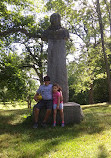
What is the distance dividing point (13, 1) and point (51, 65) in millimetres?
5572

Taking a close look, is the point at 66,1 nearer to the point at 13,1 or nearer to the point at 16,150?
the point at 13,1

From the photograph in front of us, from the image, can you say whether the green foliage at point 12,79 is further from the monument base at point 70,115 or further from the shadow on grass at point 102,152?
the shadow on grass at point 102,152

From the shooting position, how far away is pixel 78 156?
2596 millimetres

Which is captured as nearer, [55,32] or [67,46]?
[55,32]

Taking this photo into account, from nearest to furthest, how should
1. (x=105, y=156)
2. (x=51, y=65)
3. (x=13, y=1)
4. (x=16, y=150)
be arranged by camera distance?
(x=105, y=156) → (x=16, y=150) → (x=51, y=65) → (x=13, y=1)

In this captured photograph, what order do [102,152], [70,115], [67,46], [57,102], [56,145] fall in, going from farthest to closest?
1. [67,46]
2. [70,115]
3. [57,102]
4. [56,145]
5. [102,152]

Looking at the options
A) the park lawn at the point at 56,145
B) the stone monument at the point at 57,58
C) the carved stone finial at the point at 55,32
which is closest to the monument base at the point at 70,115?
the stone monument at the point at 57,58

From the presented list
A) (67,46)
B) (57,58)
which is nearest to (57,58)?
(57,58)

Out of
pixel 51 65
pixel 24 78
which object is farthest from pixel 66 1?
pixel 51 65

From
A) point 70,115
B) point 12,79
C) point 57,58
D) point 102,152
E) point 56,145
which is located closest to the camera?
point 102,152

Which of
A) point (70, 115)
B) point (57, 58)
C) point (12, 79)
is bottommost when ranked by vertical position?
point (70, 115)

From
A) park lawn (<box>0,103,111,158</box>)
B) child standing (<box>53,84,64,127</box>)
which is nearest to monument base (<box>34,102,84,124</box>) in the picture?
child standing (<box>53,84,64,127</box>)

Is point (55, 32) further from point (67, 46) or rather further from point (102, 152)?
point (67, 46)

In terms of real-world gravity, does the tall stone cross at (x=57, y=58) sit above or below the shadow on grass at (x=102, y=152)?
above
